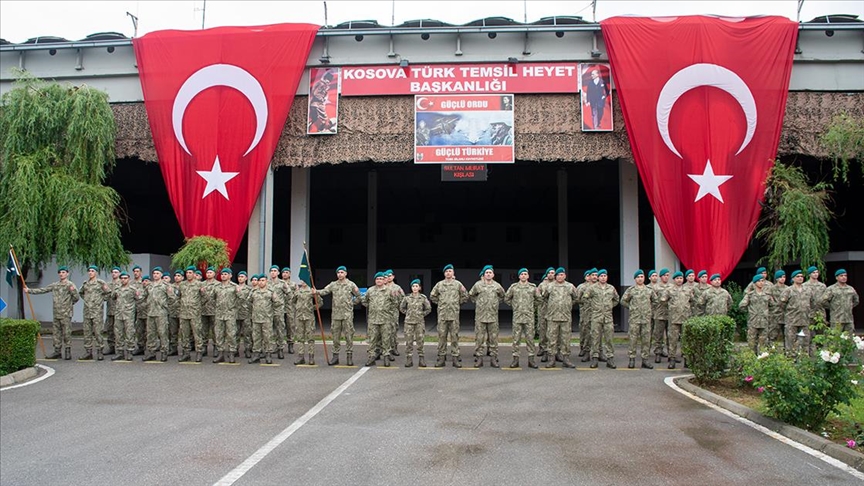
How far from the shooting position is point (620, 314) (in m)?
20.0

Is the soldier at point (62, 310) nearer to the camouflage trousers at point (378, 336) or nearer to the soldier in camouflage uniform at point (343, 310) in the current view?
the soldier in camouflage uniform at point (343, 310)

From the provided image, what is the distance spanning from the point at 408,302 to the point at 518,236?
23609 millimetres

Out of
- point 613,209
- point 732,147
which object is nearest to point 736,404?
point 732,147

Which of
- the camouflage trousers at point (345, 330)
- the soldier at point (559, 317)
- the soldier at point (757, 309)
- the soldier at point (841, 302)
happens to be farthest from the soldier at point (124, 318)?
the soldier at point (841, 302)

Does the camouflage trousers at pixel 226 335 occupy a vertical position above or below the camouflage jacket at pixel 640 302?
below

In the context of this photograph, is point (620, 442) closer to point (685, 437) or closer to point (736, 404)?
point (685, 437)

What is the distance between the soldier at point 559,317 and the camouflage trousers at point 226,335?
6.17 m

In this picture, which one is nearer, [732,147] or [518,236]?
[732,147]

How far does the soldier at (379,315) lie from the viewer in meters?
11.6

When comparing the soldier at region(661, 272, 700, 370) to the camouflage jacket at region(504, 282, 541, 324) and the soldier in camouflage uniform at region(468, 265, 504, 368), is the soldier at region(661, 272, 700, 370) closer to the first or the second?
the camouflage jacket at region(504, 282, 541, 324)

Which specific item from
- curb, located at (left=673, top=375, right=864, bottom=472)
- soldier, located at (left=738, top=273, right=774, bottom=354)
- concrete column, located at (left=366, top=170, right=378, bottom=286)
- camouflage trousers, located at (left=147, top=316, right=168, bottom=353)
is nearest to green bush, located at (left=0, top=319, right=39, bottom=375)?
camouflage trousers, located at (left=147, top=316, right=168, bottom=353)

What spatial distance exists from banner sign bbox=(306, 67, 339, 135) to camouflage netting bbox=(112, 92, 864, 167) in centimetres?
20

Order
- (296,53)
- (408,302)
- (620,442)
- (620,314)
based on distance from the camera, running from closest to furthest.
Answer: (620,442) → (408,302) → (296,53) → (620,314)

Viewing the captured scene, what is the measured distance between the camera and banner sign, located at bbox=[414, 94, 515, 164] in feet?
53.5
